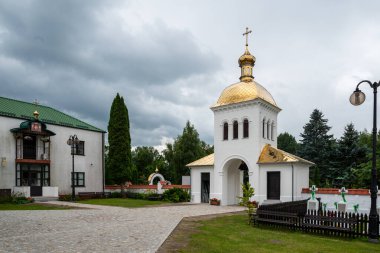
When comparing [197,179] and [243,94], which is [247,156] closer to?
[243,94]

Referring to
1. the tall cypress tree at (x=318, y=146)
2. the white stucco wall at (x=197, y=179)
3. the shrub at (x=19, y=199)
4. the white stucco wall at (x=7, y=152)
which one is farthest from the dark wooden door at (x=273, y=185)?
the white stucco wall at (x=7, y=152)

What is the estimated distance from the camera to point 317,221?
39.4 feet

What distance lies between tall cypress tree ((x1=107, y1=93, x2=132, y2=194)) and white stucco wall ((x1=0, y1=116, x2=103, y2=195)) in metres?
1.36

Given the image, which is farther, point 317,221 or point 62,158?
point 62,158

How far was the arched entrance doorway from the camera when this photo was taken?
80.7 ft

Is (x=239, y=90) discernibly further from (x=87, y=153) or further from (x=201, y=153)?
(x=201, y=153)

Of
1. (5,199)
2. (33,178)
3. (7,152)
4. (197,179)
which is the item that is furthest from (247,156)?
(7,152)

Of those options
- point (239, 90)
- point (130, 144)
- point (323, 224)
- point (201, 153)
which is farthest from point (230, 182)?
point (201, 153)

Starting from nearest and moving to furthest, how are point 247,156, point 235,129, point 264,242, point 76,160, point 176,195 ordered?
point 264,242
point 247,156
point 235,129
point 176,195
point 76,160

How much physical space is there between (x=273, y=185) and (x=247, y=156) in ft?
8.73

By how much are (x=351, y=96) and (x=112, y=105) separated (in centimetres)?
2494

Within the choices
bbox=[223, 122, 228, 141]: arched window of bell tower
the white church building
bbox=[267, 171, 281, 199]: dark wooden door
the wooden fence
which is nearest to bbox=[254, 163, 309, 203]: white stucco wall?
the white church building

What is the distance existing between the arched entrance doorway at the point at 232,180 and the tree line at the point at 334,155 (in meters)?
Result: 10.1

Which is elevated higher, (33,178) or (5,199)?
(33,178)
